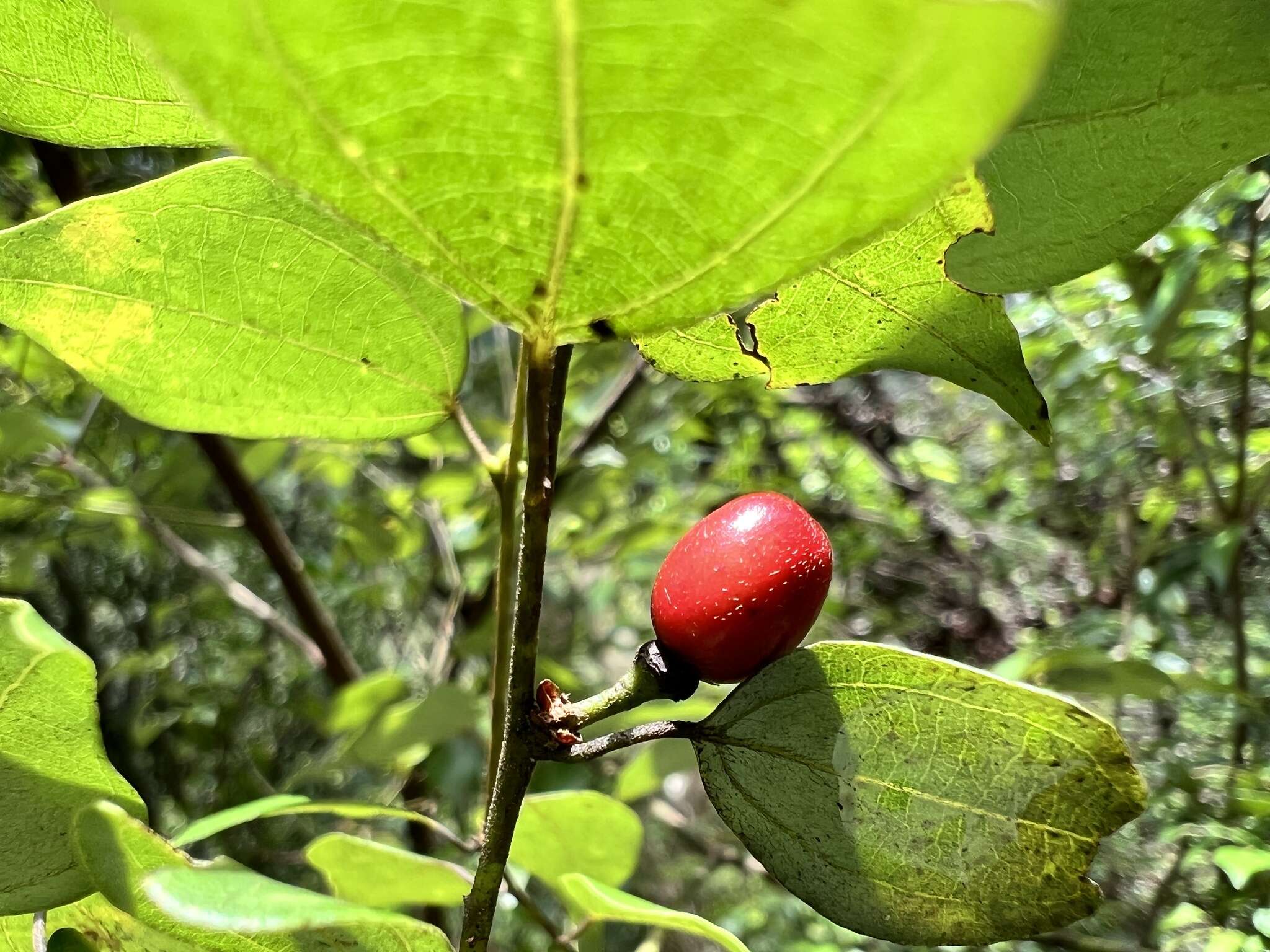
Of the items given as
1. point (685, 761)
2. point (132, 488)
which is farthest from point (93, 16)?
point (132, 488)

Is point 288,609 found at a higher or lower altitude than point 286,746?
higher

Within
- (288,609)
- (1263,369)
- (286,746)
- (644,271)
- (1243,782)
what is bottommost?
(286,746)

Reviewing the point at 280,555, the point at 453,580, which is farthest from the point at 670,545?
the point at 280,555

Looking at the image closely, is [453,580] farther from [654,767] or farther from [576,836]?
[576,836]

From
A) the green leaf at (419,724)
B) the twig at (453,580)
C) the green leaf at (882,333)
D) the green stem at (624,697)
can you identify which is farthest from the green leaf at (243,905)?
the twig at (453,580)

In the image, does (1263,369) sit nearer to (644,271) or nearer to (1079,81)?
(1079,81)

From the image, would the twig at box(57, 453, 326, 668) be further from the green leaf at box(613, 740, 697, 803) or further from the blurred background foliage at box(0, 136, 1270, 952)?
the green leaf at box(613, 740, 697, 803)
